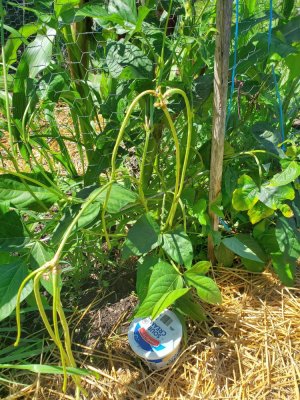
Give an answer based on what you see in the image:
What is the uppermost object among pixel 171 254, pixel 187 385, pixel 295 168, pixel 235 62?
pixel 235 62

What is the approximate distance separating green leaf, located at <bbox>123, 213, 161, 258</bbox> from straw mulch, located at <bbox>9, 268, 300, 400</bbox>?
0.30 metres

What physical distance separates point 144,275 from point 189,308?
0.15 m

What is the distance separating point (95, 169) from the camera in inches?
39.9

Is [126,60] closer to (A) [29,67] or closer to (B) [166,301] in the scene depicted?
(A) [29,67]

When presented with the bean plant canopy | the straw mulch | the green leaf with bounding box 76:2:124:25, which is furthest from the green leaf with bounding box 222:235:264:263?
the green leaf with bounding box 76:2:124:25

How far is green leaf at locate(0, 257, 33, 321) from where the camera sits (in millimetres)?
794

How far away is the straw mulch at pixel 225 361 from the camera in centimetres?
98

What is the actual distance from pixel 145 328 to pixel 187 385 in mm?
159

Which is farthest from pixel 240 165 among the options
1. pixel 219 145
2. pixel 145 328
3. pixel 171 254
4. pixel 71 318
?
pixel 71 318

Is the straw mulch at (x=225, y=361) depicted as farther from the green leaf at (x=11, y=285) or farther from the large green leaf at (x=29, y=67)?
the large green leaf at (x=29, y=67)

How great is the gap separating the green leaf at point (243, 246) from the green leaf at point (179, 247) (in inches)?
6.8

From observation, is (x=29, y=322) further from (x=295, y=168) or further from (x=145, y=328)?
(x=295, y=168)

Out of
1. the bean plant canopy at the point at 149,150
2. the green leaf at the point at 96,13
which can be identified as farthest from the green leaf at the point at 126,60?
the green leaf at the point at 96,13

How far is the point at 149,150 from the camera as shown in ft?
3.54
